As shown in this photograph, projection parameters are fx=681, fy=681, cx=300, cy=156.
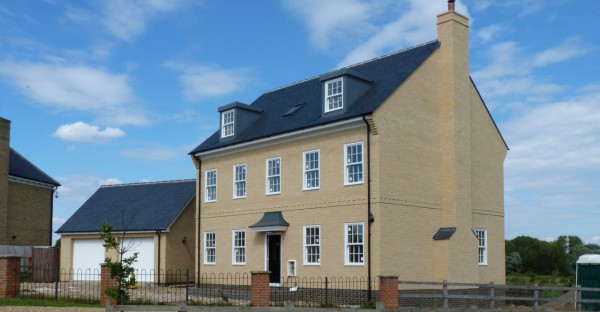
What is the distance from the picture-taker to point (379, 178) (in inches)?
1009

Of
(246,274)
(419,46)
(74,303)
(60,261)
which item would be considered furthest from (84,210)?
(419,46)

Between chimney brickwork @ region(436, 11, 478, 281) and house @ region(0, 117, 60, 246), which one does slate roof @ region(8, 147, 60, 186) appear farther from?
chimney brickwork @ region(436, 11, 478, 281)

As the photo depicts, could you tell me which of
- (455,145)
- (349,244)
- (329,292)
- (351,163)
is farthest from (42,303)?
(455,145)

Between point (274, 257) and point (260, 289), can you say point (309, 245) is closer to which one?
point (274, 257)

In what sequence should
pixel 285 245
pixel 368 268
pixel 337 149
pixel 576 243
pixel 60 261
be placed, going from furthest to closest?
pixel 576 243 → pixel 60 261 → pixel 285 245 → pixel 337 149 → pixel 368 268

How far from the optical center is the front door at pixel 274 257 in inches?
1180

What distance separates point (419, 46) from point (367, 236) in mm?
9305

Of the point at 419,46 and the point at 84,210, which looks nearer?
the point at 419,46

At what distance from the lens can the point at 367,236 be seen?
84.9ft

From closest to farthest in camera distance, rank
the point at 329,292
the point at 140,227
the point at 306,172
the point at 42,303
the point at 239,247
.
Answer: the point at 42,303 → the point at 329,292 → the point at 306,172 → the point at 239,247 → the point at 140,227

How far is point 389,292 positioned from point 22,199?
2862 cm

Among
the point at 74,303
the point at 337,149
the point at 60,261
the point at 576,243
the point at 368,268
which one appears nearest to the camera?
the point at 74,303

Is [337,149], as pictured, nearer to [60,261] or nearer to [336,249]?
[336,249]

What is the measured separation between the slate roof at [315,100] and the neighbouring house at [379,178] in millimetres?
94
